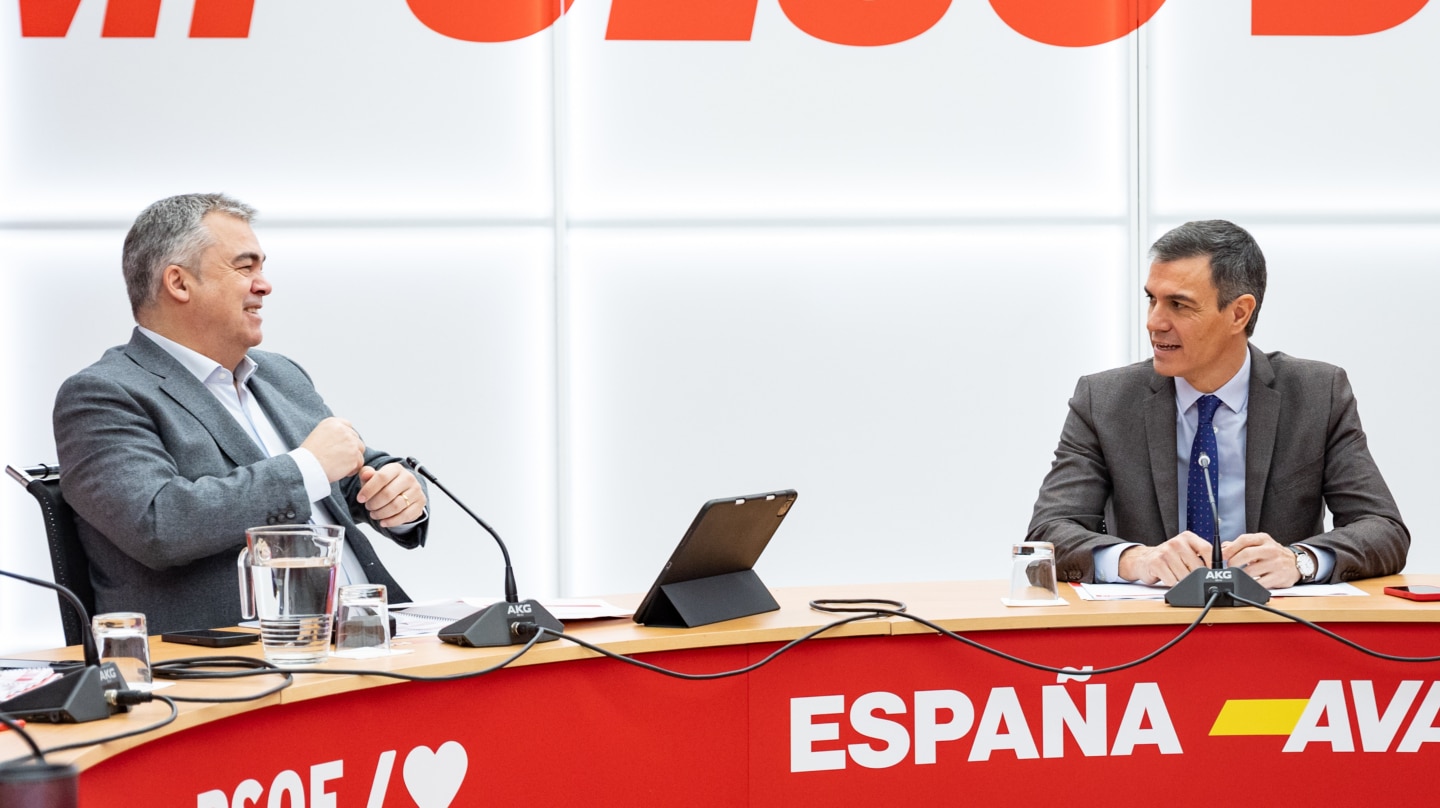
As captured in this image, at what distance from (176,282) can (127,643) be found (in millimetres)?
1056

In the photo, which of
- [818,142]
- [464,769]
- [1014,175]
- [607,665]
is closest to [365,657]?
[464,769]

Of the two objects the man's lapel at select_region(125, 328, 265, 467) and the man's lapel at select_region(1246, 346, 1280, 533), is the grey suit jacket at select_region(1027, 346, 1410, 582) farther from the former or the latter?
the man's lapel at select_region(125, 328, 265, 467)

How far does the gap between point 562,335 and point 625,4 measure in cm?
91

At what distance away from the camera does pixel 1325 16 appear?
148 inches

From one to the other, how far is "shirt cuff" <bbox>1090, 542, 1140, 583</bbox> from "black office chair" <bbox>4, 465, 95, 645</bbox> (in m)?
1.67

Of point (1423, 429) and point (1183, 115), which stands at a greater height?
point (1183, 115)

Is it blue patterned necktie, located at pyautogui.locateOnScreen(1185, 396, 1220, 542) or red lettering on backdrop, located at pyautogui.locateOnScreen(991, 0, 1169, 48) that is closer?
blue patterned necktie, located at pyautogui.locateOnScreen(1185, 396, 1220, 542)

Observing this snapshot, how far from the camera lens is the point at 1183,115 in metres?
3.77

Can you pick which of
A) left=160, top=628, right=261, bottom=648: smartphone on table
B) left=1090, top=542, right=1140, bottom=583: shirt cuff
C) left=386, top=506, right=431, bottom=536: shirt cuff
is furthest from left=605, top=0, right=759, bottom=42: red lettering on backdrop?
left=160, top=628, right=261, bottom=648: smartphone on table

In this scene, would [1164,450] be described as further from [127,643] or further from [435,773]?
[127,643]

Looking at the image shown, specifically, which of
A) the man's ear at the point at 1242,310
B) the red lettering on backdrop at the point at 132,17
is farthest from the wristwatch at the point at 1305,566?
the red lettering on backdrop at the point at 132,17

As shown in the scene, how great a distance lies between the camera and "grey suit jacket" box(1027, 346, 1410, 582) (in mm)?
2590

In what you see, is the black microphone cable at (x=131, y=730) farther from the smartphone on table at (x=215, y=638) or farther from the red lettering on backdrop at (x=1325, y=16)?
the red lettering on backdrop at (x=1325, y=16)

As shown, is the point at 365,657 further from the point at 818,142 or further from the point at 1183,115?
the point at 1183,115
